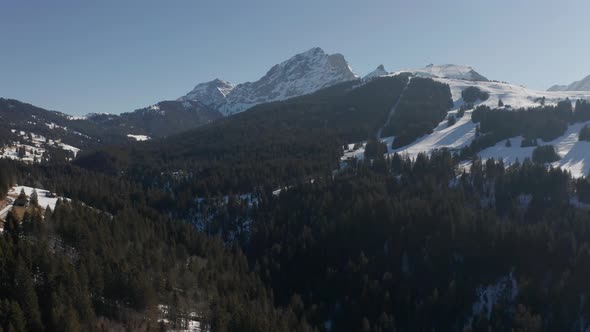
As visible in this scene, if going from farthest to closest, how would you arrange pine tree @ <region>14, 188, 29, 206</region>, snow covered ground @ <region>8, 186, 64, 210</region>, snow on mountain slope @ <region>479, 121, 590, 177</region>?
snow on mountain slope @ <region>479, 121, 590, 177</region> < snow covered ground @ <region>8, 186, 64, 210</region> < pine tree @ <region>14, 188, 29, 206</region>

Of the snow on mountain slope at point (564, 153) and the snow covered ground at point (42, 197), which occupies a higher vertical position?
the snow covered ground at point (42, 197)

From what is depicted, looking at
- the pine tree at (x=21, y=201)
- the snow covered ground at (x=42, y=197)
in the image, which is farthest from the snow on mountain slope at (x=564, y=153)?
the pine tree at (x=21, y=201)

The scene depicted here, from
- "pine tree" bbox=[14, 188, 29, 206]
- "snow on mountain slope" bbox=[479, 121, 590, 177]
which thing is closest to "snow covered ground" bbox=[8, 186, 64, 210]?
"pine tree" bbox=[14, 188, 29, 206]

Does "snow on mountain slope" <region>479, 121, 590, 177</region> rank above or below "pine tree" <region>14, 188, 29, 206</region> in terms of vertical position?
below

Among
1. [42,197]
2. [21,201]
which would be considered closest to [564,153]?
[42,197]

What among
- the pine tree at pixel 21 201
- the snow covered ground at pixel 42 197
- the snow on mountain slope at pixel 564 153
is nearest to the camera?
the pine tree at pixel 21 201

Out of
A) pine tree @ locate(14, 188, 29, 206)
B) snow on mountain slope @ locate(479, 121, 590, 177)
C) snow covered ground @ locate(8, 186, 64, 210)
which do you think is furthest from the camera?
snow on mountain slope @ locate(479, 121, 590, 177)

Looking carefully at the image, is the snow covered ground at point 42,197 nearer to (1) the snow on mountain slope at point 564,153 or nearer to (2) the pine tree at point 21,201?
(2) the pine tree at point 21,201

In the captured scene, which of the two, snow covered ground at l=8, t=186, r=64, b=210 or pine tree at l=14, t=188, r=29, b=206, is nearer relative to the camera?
pine tree at l=14, t=188, r=29, b=206

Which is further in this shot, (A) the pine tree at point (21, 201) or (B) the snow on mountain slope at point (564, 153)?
(B) the snow on mountain slope at point (564, 153)

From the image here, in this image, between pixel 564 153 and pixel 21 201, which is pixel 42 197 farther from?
pixel 564 153

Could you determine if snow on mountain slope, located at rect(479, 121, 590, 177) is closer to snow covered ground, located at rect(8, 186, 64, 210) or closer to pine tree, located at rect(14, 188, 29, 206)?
snow covered ground, located at rect(8, 186, 64, 210)

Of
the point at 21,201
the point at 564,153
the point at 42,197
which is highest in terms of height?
the point at 21,201
